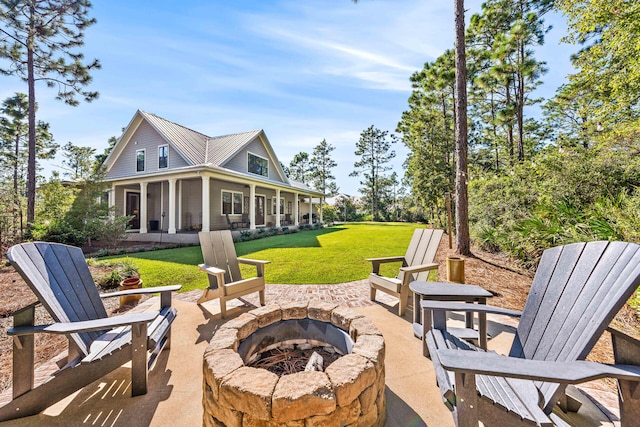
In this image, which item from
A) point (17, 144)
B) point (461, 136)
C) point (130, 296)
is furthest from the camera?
point (17, 144)

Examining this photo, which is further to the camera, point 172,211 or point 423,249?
point 172,211

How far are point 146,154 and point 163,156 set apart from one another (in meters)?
1.27

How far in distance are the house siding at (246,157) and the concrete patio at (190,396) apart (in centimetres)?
1199

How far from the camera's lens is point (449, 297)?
2.27 metres

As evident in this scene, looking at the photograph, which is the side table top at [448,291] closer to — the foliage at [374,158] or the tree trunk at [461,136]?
the tree trunk at [461,136]

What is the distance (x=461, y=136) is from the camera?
22.8ft

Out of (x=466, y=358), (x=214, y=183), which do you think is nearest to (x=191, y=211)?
(x=214, y=183)

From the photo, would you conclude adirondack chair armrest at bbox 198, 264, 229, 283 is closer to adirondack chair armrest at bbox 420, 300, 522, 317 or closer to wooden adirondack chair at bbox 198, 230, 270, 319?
wooden adirondack chair at bbox 198, 230, 270, 319

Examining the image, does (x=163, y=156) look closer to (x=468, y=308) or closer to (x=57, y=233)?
(x=57, y=233)

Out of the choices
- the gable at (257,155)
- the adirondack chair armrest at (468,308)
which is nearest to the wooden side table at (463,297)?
the adirondack chair armrest at (468,308)

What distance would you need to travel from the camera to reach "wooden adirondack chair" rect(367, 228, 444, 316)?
11.1ft

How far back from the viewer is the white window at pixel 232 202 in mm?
14062

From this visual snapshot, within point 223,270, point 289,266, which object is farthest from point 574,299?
point 289,266

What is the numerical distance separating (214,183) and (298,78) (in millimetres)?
6918
